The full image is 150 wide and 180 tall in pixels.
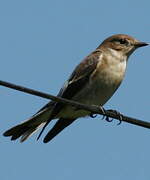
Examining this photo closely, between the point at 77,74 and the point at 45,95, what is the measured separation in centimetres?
358

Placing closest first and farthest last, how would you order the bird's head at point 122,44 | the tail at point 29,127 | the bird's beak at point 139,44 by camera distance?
the tail at point 29,127 < the bird's beak at point 139,44 < the bird's head at point 122,44

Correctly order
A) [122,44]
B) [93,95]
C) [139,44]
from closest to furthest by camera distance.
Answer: [93,95] < [139,44] < [122,44]

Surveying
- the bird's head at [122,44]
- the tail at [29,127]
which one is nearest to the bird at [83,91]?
the tail at [29,127]

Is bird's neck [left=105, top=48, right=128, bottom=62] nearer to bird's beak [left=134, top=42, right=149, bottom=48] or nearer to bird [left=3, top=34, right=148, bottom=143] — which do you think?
bird [left=3, top=34, right=148, bottom=143]

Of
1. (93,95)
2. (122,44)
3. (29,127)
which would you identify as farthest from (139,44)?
(29,127)

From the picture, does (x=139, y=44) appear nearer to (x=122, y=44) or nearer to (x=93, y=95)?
(x=122, y=44)

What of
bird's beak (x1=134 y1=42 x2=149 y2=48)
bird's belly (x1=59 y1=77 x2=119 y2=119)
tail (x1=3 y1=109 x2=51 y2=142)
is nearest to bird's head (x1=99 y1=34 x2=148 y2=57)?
bird's beak (x1=134 y1=42 x2=149 y2=48)

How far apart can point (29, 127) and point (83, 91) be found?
0.95 metres

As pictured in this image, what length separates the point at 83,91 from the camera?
8.19 metres

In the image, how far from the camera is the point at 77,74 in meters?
8.43

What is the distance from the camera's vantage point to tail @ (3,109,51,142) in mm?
8070

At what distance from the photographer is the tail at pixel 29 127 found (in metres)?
8.07

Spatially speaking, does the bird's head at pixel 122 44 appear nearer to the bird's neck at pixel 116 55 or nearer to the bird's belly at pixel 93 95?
the bird's neck at pixel 116 55

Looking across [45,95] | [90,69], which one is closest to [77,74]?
[90,69]
